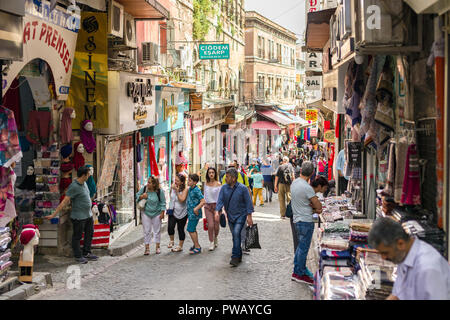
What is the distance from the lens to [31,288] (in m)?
9.32

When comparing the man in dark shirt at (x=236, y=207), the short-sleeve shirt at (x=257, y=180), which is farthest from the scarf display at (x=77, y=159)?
the short-sleeve shirt at (x=257, y=180)

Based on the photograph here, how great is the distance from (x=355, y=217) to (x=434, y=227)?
471 cm

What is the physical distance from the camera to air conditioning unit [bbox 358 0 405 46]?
24.9 ft

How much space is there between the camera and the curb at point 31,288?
28.9ft

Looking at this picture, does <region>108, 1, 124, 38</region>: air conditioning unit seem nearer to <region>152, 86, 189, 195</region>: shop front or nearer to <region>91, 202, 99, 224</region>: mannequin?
<region>91, 202, 99, 224</region>: mannequin

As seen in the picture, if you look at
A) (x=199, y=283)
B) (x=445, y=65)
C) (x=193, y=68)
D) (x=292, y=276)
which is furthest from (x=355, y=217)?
(x=193, y=68)

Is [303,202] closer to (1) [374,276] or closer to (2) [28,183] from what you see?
(1) [374,276]

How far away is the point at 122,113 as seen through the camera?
14141 millimetres

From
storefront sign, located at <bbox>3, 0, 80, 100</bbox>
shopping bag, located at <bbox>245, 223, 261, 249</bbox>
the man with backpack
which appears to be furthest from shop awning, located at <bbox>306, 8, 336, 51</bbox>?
storefront sign, located at <bbox>3, 0, 80, 100</bbox>

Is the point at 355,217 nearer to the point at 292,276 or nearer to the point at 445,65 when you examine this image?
the point at 292,276

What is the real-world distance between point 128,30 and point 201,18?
44.3 ft

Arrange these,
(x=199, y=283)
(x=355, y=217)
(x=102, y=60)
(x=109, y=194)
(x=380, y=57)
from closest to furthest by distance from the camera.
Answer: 1. (x=380, y=57)
2. (x=199, y=283)
3. (x=355, y=217)
4. (x=102, y=60)
5. (x=109, y=194)

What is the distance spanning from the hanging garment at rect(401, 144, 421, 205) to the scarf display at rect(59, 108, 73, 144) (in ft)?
22.7

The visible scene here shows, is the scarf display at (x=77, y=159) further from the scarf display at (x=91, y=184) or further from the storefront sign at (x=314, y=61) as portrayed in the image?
the storefront sign at (x=314, y=61)
